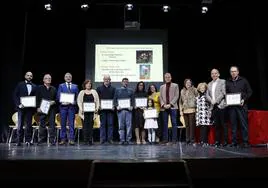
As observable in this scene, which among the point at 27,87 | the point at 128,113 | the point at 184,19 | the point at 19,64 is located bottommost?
the point at 128,113

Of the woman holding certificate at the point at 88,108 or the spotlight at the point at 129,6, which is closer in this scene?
the woman holding certificate at the point at 88,108

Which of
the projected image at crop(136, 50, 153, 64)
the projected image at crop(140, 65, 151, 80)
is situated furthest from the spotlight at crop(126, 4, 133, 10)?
the projected image at crop(140, 65, 151, 80)

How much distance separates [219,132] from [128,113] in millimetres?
2055

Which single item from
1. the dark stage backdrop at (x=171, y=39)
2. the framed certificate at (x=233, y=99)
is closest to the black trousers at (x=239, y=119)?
the framed certificate at (x=233, y=99)

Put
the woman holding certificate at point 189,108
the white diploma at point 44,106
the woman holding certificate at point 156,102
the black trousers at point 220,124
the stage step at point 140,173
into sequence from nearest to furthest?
the stage step at point 140,173 → the black trousers at point 220,124 → the white diploma at point 44,106 → the woman holding certificate at point 189,108 → the woman holding certificate at point 156,102

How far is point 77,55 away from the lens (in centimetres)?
1004

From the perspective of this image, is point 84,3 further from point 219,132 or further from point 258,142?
point 258,142

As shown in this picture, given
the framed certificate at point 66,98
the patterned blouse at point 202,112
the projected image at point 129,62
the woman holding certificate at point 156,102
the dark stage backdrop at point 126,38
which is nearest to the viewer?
the patterned blouse at point 202,112

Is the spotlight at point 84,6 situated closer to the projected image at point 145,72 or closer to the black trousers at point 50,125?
the projected image at point 145,72

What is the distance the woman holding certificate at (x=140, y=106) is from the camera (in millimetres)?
7457

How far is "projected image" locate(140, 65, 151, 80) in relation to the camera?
9523mm

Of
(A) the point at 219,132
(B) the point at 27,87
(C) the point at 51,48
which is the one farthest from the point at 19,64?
(A) the point at 219,132

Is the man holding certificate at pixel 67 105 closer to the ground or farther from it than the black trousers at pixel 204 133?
farther from it

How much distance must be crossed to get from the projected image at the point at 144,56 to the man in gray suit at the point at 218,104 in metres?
3.31
